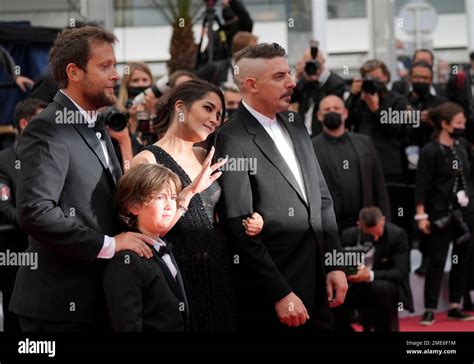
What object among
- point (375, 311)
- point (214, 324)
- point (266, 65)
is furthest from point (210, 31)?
point (214, 324)

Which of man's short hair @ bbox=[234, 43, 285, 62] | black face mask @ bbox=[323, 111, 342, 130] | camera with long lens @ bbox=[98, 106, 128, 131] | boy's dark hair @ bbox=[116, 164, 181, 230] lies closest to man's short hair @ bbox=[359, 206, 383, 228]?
black face mask @ bbox=[323, 111, 342, 130]

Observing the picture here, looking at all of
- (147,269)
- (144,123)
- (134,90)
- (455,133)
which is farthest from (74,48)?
(455,133)

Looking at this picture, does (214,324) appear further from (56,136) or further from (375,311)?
(375,311)

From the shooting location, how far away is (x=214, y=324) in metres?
3.10

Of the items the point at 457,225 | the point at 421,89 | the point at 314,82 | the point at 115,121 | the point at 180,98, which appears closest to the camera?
the point at 180,98

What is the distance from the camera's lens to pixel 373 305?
4.41 meters

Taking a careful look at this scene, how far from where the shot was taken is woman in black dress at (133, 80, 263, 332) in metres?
3.08

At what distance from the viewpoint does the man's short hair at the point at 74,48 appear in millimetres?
2949

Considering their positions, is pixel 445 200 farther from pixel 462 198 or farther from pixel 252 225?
pixel 252 225

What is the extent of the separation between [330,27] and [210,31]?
3.18 meters

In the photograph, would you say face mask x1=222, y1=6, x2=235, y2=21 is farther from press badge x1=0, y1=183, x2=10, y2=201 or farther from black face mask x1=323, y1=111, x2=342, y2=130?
press badge x1=0, y1=183, x2=10, y2=201

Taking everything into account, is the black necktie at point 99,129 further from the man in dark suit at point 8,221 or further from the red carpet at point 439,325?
the red carpet at point 439,325

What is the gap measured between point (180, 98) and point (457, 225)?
2.64m

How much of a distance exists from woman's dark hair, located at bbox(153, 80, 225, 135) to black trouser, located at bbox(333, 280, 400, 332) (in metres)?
1.51
